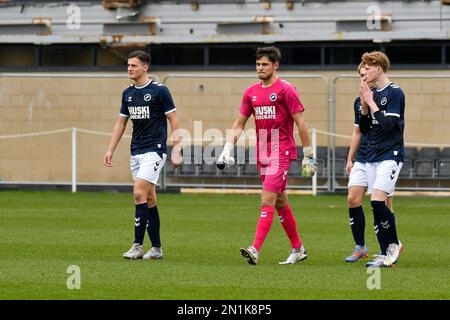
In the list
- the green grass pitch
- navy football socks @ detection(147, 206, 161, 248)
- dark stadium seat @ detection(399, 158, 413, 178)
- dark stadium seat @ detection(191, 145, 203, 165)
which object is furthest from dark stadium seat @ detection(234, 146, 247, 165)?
navy football socks @ detection(147, 206, 161, 248)

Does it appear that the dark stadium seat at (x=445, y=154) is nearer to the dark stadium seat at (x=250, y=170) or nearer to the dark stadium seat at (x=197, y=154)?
the dark stadium seat at (x=250, y=170)

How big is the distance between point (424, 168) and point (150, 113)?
13.3m

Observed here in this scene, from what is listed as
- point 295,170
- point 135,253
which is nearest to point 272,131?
point 135,253

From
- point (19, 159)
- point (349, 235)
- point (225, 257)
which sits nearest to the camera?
point (225, 257)

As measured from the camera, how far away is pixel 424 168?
81.1ft

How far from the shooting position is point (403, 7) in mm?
27812

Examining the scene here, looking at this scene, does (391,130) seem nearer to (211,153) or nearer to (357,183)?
(357,183)

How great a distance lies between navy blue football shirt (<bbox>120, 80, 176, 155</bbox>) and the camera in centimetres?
1248

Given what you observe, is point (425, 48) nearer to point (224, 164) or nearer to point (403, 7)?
point (403, 7)

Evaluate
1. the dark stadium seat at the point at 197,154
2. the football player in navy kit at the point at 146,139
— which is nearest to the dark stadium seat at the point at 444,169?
the dark stadium seat at the point at 197,154

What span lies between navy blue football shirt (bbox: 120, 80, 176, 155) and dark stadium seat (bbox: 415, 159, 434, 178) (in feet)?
43.0

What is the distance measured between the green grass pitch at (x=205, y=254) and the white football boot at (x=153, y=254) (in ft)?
0.48
